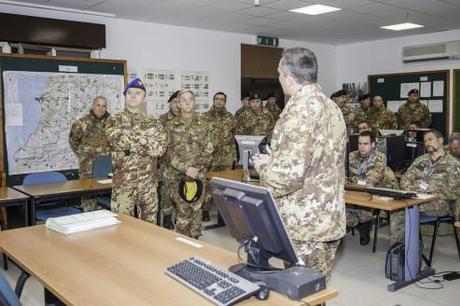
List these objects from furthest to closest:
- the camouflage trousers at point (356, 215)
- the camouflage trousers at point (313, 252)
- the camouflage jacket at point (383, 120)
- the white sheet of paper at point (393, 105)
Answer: the white sheet of paper at point (393, 105)
the camouflage jacket at point (383, 120)
the camouflage trousers at point (356, 215)
the camouflage trousers at point (313, 252)

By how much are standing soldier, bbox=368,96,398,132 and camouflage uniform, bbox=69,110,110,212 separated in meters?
5.13

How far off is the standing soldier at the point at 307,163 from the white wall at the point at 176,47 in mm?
5174

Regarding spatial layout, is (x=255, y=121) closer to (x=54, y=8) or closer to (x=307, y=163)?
(x=54, y=8)

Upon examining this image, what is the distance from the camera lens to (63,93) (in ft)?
20.0

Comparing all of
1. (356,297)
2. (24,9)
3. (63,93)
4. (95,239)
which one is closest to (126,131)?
(95,239)

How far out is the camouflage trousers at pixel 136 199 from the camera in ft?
12.2

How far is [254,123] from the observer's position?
773 cm

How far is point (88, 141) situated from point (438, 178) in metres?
4.00

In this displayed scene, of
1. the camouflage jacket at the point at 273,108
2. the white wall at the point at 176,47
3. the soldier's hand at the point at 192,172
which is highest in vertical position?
the white wall at the point at 176,47

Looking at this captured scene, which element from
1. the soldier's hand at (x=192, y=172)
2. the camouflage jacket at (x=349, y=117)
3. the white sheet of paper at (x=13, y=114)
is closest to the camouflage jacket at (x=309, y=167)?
the soldier's hand at (x=192, y=172)

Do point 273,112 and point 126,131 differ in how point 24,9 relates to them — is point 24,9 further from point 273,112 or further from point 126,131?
point 273,112

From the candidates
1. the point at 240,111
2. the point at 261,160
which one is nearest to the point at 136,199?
the point at 261,160

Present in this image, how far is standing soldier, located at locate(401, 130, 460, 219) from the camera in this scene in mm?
4312

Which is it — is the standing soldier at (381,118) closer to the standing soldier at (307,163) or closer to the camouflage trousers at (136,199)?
the camouflage trousers at (136,199)
